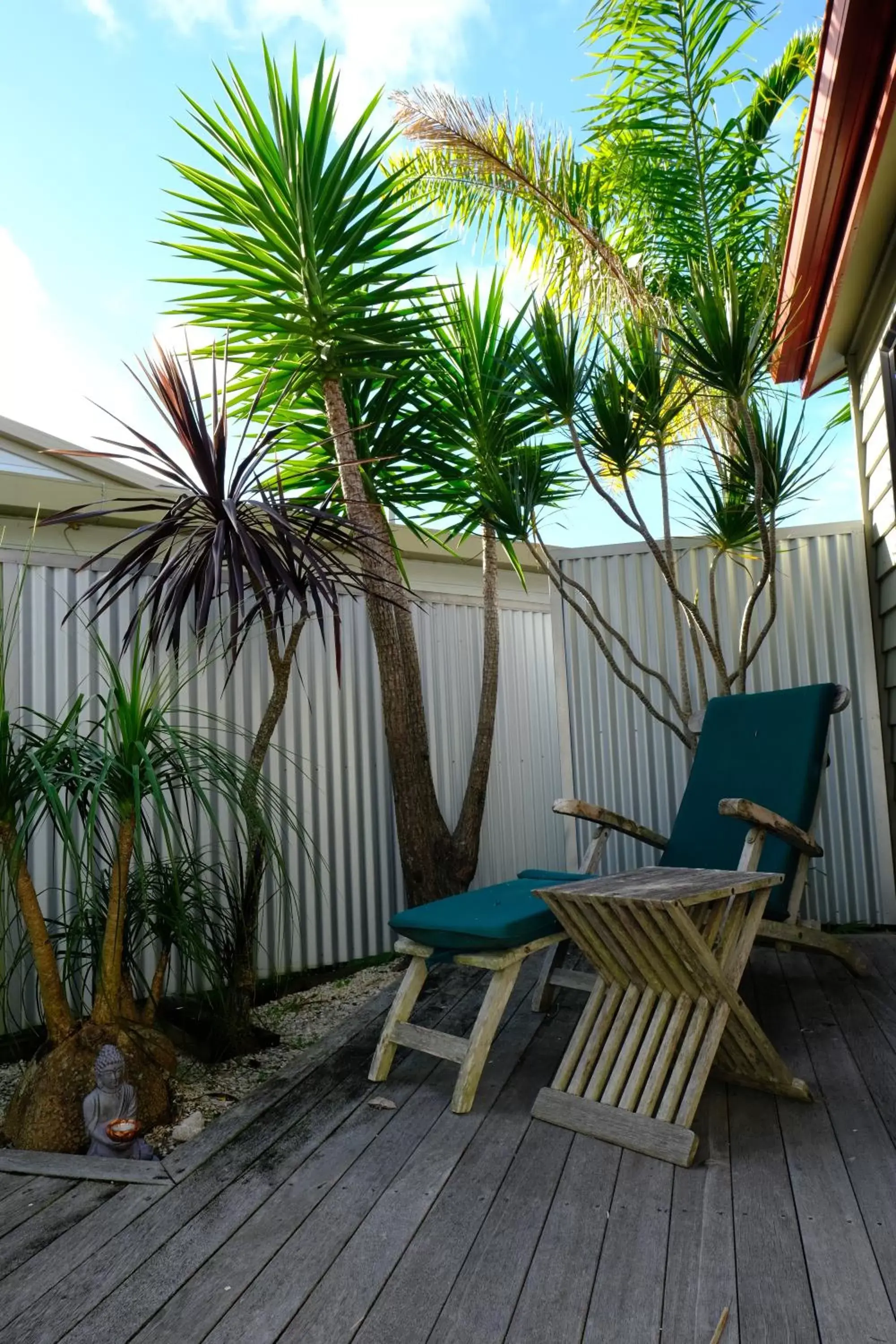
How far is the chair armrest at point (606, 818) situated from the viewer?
3.02 m

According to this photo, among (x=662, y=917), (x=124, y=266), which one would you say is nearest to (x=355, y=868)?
(x=662, y=917)

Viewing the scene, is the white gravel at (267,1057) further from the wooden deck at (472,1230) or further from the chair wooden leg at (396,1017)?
the wooden deck at (472,1230)

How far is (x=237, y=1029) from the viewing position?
3.20m

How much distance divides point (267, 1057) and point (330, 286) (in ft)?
9.78

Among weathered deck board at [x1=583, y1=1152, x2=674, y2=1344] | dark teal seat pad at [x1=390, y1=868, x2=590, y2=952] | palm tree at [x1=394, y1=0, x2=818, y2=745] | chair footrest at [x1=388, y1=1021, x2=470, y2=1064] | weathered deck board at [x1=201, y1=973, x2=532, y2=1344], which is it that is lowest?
weathered deck board at [x1=201, y1=973, x2=532, y2=1344]

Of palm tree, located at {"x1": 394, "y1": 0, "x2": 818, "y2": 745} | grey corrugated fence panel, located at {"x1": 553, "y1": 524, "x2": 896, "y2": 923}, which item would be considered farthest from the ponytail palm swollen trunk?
grey corrugated fence panel, located at {"x1": 553, "y1": 524, "x2": 896, "y2": 923}

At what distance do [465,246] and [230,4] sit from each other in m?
3.10

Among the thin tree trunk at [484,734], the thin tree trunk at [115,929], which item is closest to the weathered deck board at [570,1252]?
the thin tree trunk at [115,929]

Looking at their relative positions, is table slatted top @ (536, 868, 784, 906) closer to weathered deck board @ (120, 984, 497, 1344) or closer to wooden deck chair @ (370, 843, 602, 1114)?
wooden deck chair @ (370, 843, 602, 1114)

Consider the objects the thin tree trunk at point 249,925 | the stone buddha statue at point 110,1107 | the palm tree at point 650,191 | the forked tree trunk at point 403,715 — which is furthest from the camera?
the palm tree at point 650,191

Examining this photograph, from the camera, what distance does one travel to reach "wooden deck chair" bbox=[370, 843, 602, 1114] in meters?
2.26

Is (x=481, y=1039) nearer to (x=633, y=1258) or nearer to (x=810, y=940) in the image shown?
(x=633, y=1258)

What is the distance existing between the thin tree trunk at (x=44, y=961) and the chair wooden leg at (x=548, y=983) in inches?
54.1

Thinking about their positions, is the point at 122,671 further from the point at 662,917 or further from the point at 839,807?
the point at 839,807
